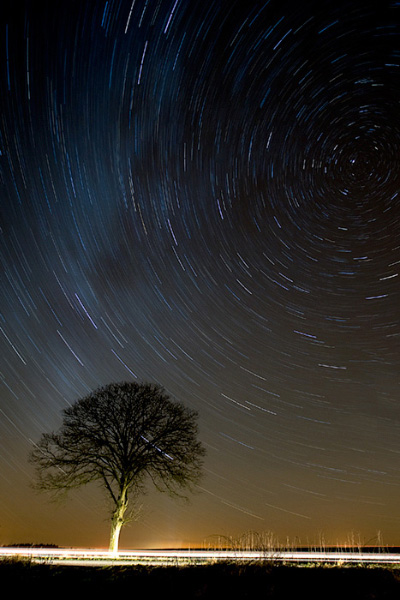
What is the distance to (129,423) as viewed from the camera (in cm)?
1950

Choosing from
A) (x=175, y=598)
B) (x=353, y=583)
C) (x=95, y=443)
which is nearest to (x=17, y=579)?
(x=175, y=598)

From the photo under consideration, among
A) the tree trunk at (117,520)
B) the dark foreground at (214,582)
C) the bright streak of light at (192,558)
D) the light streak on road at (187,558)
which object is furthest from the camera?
the tree trunk at (117,520)

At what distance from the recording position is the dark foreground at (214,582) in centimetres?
791

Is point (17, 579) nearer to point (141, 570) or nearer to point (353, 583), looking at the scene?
point (141, 570)

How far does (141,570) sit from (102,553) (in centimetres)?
664

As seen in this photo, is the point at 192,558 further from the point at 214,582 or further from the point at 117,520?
the point at 214,582

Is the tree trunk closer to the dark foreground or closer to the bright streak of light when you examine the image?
the bright streak of light

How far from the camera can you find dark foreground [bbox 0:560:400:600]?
25.9ft

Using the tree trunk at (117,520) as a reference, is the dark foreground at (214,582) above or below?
below

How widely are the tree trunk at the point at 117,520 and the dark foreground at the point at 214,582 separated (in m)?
7.53

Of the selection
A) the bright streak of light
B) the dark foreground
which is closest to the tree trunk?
the bright streak of light

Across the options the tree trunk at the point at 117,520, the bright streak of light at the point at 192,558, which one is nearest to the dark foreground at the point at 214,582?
the bright streak of light at the point at 192,558

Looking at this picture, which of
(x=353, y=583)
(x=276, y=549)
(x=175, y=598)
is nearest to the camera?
(x=175, y=598)

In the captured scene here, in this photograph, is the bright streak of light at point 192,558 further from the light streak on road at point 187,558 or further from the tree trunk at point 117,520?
the tree trunk at point 117,520
